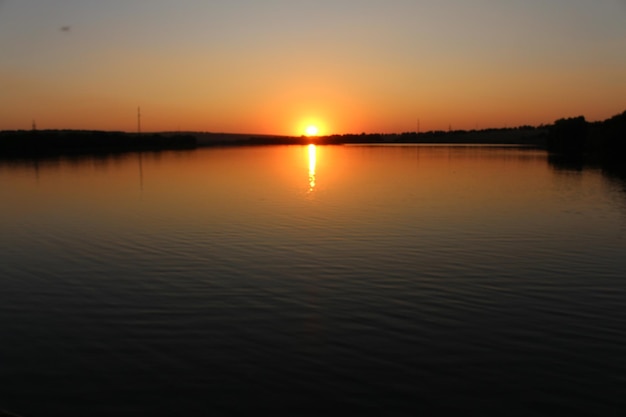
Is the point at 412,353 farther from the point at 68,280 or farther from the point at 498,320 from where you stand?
the point at 68,280

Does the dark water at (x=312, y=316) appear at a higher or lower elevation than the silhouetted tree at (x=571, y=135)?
lower

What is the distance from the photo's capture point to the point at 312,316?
10.7m

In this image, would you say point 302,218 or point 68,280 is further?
point 302,218

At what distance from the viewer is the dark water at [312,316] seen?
7562 mm

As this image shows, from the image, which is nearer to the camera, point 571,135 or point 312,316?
Result: point 312,316

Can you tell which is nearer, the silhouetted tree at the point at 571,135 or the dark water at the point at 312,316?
the dark water at the point at 312,316

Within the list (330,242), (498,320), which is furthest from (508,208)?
(498,320)

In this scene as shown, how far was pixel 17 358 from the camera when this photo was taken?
868cm

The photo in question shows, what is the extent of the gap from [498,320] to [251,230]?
11.7 metres

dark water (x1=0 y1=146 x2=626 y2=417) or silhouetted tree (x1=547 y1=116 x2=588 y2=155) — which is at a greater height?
silhouetted tree (x1=547 y1=116 x2=588 y2=155)

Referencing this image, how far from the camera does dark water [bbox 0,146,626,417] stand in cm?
756

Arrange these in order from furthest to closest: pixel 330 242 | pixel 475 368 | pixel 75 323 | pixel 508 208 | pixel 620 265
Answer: pixel 508 208 < pixel 330 242 < pixel 620 265 < pixel 75 323 < pixel 475 368

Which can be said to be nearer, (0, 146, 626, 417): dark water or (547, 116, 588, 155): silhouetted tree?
(0, 146, 626, 417): dark water

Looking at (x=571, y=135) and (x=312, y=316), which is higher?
(x=571, y=135)
